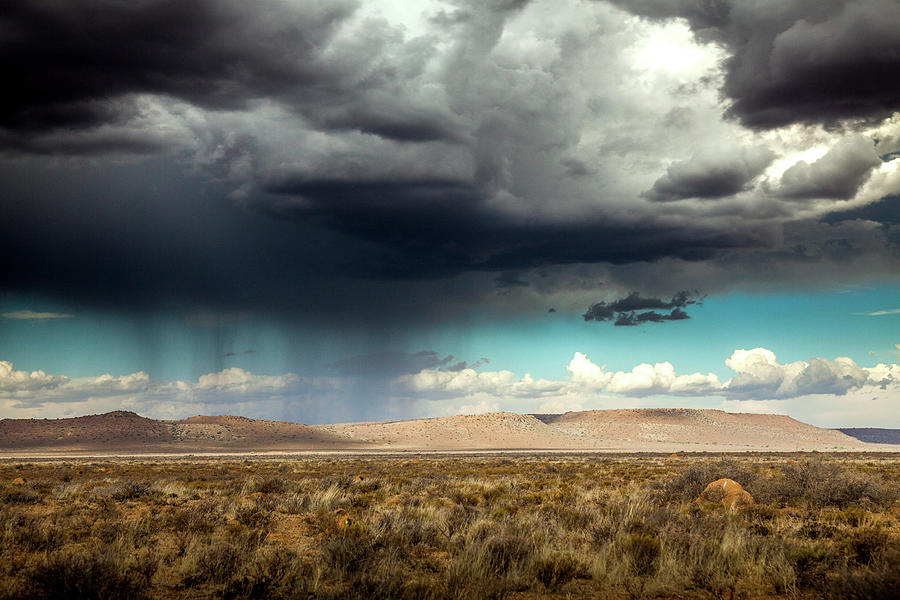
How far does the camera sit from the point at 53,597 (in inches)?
353

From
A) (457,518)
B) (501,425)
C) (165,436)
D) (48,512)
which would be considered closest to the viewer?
(457,518)

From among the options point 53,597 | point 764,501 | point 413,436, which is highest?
point 53,597

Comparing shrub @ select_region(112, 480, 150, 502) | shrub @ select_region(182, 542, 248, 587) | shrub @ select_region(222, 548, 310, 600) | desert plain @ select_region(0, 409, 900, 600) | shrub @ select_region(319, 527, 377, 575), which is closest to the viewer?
shrub @ select_region(222, 548, 310, 600)

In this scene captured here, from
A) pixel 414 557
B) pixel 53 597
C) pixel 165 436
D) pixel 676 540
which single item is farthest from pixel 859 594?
pixel 165 436

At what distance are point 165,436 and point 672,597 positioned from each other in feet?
531

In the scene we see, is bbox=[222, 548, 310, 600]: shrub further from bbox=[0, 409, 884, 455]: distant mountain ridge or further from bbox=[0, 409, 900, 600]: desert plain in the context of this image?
bbox=[0, 409, 884, 455]: distant mountain ridge

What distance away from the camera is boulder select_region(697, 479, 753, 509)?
63.8 ft

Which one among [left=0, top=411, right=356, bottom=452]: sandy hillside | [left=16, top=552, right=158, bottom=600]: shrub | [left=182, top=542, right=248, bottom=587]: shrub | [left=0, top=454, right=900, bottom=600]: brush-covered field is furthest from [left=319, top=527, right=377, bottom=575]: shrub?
[left=0, top=411, right=356, bottom=452]: sandy hillside

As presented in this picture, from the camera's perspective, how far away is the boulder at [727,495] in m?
19.5

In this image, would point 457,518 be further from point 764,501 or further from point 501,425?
point 501,425

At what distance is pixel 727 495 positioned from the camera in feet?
66.7

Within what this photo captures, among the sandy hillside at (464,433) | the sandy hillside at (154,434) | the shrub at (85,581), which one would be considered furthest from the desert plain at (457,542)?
the sandy hillside at (464,433)

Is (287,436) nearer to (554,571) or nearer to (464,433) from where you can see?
(464,433)

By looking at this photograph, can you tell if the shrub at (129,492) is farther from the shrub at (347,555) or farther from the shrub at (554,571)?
the shrub at (554,571)
